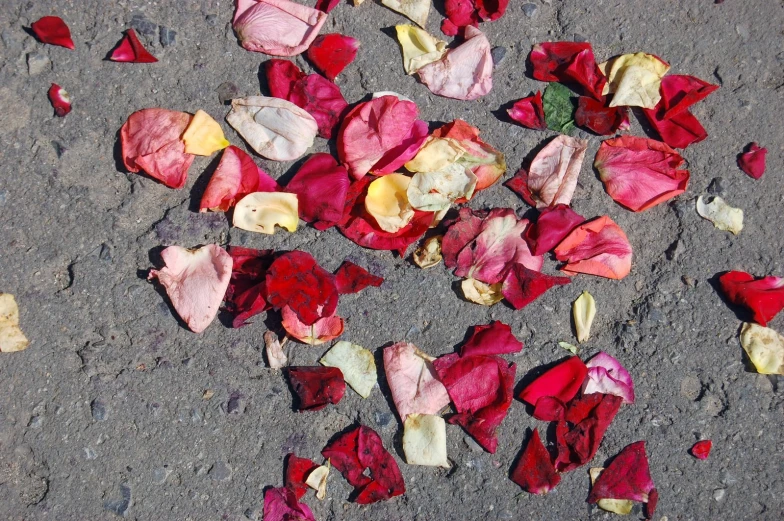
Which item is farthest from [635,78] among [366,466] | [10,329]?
[10,329]

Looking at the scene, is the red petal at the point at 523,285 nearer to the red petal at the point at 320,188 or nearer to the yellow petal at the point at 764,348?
the red petal at the point at 320,188

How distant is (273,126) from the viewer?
2162 mm

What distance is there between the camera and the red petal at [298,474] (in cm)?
204

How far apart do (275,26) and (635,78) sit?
1286mm

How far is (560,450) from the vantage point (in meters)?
2.10

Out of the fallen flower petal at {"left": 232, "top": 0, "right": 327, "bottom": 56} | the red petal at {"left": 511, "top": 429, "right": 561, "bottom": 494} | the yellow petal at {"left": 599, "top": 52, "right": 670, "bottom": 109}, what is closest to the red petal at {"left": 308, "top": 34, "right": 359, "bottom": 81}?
the fallen flower petal at {"left": 232, "top": 0, "right": 327, "bottom": 56}

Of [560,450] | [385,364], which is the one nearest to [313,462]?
[385,364]

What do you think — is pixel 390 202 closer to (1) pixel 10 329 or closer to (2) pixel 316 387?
(2) pixel 316 387

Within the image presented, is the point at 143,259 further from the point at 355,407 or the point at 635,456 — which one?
the point at 635,456

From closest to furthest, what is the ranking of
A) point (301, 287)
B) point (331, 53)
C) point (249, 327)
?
1. point (301, 287)
2. point (249, 327)
3. point (331, 53)

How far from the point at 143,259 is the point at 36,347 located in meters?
0.44

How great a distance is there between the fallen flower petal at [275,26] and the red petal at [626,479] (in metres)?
1.77

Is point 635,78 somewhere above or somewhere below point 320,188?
above

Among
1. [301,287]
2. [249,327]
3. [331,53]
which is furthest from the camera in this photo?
[331,53]
